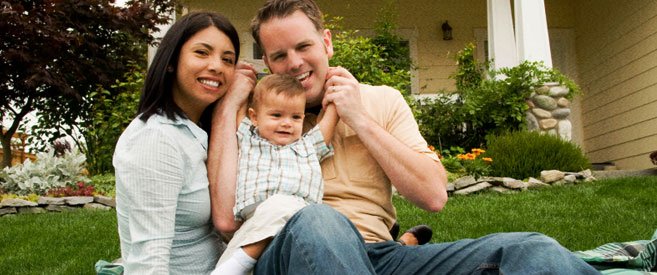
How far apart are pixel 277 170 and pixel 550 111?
6596 mm

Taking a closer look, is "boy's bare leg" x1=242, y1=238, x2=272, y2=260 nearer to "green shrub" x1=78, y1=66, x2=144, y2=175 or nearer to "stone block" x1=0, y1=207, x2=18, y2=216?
"stone block" x1=0, y1=207, x2=18, y2=216

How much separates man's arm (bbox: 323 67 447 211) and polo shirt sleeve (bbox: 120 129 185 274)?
65cm

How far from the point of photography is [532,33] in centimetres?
869

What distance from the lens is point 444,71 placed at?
11.4 m

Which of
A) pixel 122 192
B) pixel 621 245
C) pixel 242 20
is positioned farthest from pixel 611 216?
A: pixel 242 20

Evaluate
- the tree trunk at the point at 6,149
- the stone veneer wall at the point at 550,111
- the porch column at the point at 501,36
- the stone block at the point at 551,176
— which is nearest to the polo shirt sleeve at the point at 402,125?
the stone block at the point at 551,176

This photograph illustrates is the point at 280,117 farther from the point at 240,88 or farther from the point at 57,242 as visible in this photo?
the point at 57,242

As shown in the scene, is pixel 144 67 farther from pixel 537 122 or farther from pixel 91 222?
pixel 537 122

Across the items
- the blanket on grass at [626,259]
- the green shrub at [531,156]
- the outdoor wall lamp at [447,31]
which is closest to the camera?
the blanket on grass at [626,259]

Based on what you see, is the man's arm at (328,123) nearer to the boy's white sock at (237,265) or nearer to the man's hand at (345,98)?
the man's hand at (345,98)

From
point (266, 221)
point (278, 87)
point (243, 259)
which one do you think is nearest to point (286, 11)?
point (278, 87)

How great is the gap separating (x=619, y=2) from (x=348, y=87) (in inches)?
367

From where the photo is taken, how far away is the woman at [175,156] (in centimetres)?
204

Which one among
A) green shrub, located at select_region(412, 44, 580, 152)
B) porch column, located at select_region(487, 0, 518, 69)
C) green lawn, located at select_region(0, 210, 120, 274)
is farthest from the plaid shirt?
porch column, located at select_region(487, 0, 518, 69)
